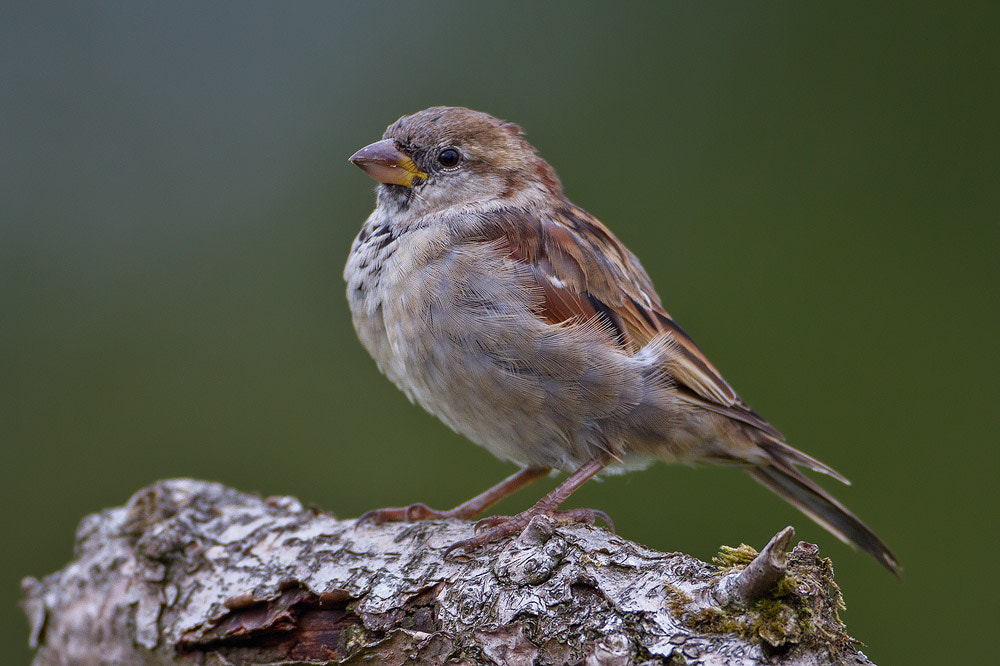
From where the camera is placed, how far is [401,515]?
3092mm

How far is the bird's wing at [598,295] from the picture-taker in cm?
299

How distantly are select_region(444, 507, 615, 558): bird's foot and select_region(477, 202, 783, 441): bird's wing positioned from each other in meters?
0.57

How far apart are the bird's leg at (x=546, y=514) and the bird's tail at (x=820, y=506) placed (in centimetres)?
76

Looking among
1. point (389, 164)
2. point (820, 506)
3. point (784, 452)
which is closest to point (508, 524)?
point (784, 452)

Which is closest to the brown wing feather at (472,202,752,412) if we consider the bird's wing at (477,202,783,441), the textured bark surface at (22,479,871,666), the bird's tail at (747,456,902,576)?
the bird's wing at (477,202,783,441)

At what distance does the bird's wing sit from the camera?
299cm

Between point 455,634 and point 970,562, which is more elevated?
point 455,634

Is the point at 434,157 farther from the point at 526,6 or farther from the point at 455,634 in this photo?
the point at 526,6

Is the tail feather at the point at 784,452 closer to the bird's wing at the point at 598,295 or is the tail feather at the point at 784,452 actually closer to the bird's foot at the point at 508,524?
the bird's wing at the point at 598,295

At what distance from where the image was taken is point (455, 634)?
2279 mm

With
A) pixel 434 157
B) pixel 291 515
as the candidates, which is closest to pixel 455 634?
pixel 291 515

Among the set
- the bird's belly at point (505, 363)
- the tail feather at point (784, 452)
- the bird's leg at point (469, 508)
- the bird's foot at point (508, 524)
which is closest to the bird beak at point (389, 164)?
the bird's belly at point (505, 363)

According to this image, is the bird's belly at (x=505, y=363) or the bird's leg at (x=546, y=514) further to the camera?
the bird's belly at (x=505, y=363)

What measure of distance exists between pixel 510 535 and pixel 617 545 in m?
0.44
